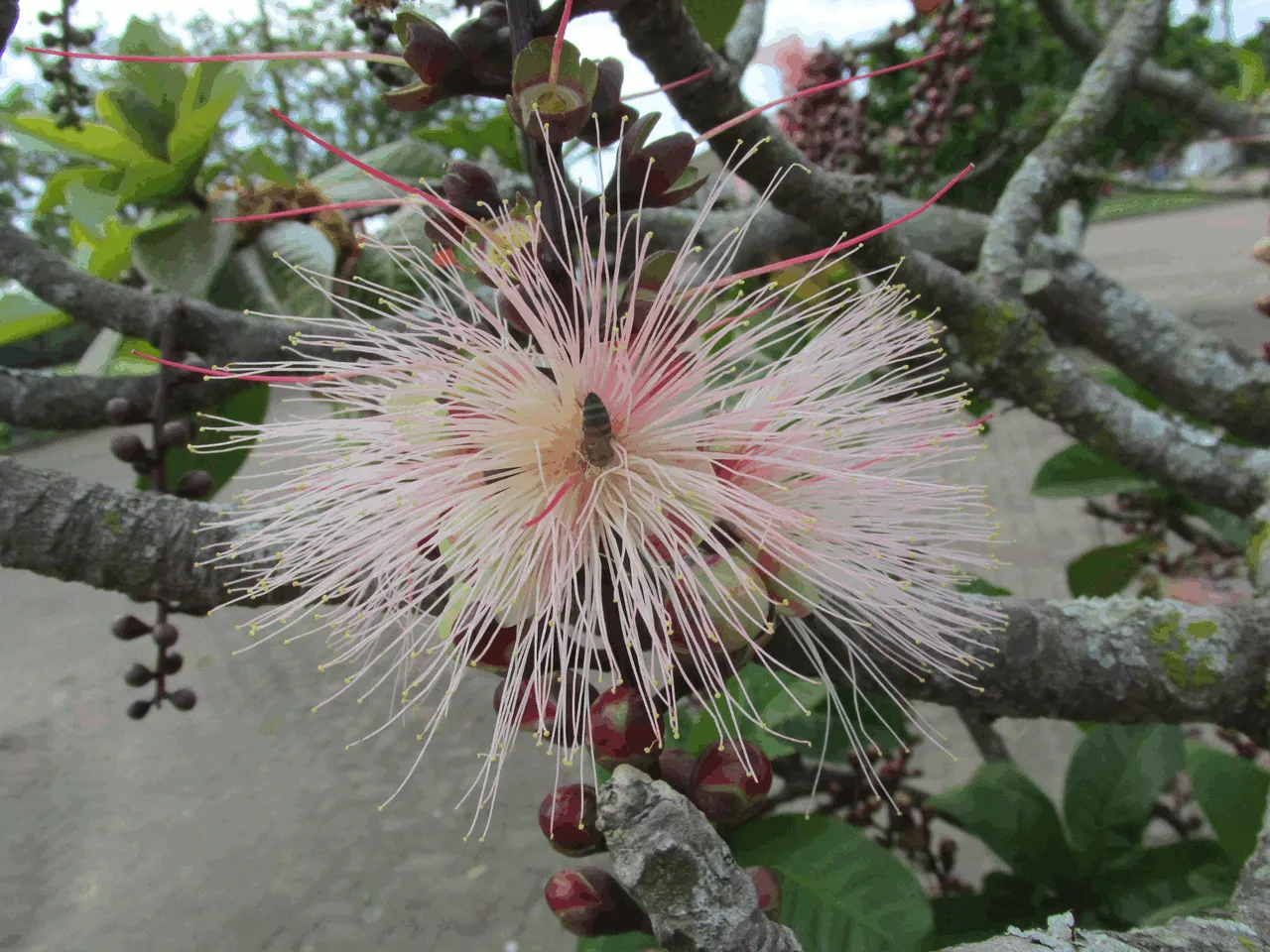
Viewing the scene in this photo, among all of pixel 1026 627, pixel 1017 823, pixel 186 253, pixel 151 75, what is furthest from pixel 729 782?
pixel 151 75

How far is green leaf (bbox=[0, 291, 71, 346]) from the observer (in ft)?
2.63

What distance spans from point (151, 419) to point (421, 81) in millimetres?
430

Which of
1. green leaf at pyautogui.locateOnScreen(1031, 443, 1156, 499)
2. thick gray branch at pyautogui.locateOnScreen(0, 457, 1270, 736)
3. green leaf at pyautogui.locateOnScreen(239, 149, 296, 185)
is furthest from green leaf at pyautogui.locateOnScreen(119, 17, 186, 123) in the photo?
green leaf at pyautogui.locateOnScreen(1031, 443, 1156, 499)

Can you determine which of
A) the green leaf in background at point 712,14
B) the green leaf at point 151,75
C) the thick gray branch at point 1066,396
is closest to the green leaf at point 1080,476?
the thick gray branch at point 1066,396

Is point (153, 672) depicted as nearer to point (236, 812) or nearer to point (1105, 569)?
point (236, 812)

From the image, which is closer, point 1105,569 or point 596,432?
point 596,432

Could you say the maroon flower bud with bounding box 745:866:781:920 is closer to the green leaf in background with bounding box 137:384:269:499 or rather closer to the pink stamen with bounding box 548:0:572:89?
the pink stamen with bounding box 548:0:572:89

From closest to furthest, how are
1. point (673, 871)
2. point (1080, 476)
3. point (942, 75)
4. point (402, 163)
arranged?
point (673, 871), point (402, 163), point (1080, 476), point (942, 75)

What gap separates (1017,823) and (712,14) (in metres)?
0.73

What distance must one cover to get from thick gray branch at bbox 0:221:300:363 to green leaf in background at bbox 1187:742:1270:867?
890 mm

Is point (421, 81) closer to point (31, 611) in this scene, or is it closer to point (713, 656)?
point (713, 656)

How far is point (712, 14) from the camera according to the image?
557 millimetres

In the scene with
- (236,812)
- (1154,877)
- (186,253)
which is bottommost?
(236,812)

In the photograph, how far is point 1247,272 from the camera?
2938 millimetres
